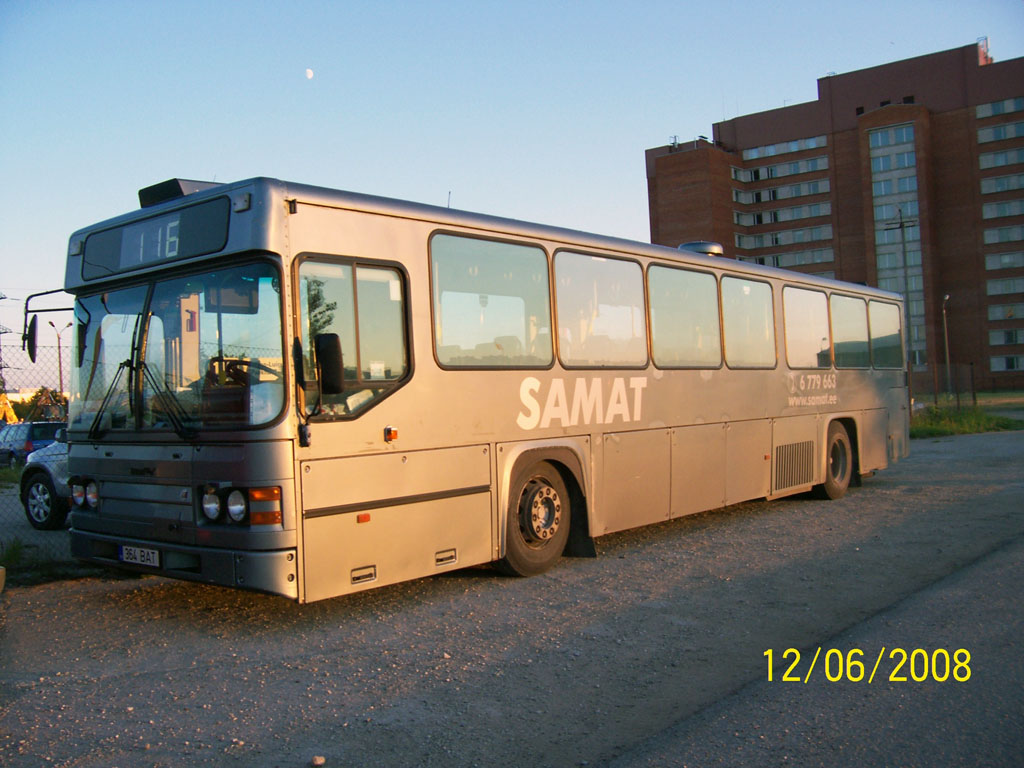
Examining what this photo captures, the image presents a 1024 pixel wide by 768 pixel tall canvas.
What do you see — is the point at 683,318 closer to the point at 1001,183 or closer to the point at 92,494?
the point at 92,494

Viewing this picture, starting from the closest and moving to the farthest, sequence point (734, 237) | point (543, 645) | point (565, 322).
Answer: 1. point (543, 645)
2. point (565, 322)
3. point (734, 237)

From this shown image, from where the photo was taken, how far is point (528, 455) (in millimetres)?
8000

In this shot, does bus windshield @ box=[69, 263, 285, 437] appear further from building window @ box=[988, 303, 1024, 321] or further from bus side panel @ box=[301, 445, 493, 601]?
building window @ box=[988, 303, 1024, 321]

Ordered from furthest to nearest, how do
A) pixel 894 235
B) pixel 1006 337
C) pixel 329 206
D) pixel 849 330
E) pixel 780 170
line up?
pixel 780 170, pixel 894 235, pixel 1006 337, pixel 849 330, pixel 329 206

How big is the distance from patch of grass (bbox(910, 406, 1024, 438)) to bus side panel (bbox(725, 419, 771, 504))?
18.2 metres

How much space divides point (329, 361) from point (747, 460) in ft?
22.0

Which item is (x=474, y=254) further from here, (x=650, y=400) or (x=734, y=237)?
(x=734, y=237)

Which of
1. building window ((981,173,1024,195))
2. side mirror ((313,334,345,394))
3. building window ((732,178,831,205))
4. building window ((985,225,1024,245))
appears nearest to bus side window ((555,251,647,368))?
side mirror ((313,334,345,394))

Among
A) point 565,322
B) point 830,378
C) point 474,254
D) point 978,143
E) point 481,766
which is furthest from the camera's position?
point 978,143

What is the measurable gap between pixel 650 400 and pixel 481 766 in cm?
593

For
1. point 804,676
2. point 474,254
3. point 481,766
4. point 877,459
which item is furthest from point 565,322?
point 877,459

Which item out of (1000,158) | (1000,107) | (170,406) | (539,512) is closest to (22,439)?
(170,406)

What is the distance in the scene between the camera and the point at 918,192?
8425cm
